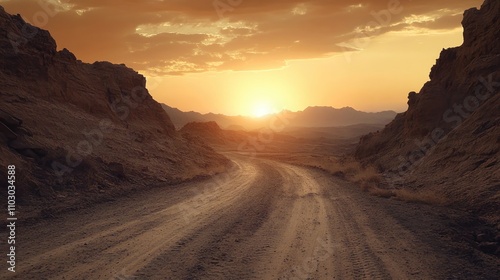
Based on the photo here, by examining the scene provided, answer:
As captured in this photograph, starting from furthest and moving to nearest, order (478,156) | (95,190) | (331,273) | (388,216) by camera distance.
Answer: (478,156)
(95,190)
(388,216)
(331,273)

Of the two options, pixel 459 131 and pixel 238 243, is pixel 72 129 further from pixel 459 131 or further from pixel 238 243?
pixel 459 131

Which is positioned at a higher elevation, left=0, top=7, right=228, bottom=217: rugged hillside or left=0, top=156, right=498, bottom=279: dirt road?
left=0, top=7, right=228, bottom=217: rugged hillside

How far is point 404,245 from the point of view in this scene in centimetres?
842

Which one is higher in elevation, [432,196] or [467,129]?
[467,129]

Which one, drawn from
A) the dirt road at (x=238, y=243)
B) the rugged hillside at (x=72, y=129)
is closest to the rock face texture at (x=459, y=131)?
the dirt road at (x=238, y=243)

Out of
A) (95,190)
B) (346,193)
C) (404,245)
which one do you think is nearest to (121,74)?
(95,190)

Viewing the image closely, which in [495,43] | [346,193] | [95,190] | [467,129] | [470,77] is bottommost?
[346,193]

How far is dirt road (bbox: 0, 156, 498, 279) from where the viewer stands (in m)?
6.66

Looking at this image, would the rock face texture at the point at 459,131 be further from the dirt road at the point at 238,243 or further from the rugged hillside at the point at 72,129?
the rugged hillside at the point at 72,129

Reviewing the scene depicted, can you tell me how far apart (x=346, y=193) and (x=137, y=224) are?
32.4ft

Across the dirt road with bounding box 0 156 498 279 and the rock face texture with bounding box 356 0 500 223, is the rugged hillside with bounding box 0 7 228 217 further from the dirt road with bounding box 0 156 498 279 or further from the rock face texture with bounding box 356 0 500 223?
the rock face texture with bounding box 356 0 500 223

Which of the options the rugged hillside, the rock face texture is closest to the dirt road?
the rugged hillside

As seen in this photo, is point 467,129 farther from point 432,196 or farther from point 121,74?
point 121,74

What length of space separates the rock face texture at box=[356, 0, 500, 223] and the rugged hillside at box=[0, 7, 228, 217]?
1320 centimetres
